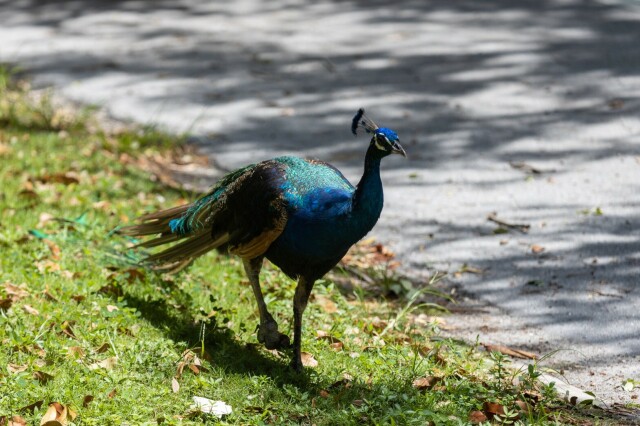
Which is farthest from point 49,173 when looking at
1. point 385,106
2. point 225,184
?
point 385,106

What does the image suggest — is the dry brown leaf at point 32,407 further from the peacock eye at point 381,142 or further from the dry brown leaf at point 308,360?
the peacock eye at point 381,142

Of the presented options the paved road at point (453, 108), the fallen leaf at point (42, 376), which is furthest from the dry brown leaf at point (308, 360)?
the fallen leaf at point (42, 376)

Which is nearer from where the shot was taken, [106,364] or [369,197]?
[369,197]

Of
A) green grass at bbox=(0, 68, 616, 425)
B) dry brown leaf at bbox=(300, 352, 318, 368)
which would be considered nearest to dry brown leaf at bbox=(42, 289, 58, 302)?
green grass at bbox=(0, 68, 616, 425)

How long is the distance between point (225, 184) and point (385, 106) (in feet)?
12.6

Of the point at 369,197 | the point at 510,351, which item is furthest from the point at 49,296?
the point at 510,351

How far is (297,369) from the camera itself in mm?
4672

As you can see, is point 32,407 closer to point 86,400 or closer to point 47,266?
point 86,400

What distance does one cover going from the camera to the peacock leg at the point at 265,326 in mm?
4844

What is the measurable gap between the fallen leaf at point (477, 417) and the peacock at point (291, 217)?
3.01 feet

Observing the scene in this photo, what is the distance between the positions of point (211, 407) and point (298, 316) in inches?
29.7

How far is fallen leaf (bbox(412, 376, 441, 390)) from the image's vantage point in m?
4.54

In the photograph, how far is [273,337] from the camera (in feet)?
15.9

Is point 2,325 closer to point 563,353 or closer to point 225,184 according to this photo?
point 225,184
